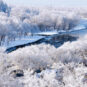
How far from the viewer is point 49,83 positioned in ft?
29.6

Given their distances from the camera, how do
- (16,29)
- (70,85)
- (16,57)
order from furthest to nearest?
(16,29) → (16,57) → (70,85)

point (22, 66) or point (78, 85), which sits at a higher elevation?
point (78, 85)

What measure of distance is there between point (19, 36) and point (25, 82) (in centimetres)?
2296

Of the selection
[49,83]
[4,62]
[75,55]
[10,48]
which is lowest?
[10,48]

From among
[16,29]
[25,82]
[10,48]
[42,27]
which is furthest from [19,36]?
[25,82]

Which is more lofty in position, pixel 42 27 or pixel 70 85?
pixel 70 85

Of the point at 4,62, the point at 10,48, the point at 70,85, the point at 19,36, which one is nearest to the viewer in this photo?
the point at 70,85

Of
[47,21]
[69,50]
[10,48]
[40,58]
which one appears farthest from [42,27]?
[40,58]

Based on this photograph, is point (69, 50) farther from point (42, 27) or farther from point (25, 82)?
point (42, 27)

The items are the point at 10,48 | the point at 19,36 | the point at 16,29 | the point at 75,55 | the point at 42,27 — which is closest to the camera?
the point at 75,55

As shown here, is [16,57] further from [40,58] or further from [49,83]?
[49,83]

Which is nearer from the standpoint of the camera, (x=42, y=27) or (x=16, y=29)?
(x=16, y=29)

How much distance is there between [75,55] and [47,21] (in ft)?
101

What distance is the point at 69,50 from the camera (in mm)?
16625
